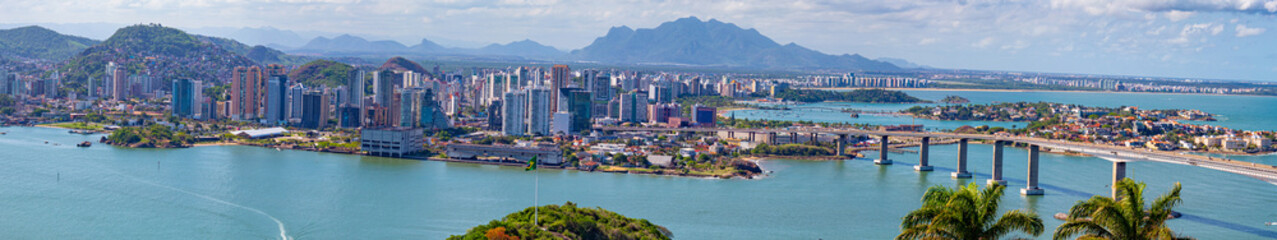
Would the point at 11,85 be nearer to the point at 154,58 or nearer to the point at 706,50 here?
A: the point at 154,58

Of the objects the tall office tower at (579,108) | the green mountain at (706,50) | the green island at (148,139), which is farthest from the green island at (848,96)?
the green mountain at (706,50)

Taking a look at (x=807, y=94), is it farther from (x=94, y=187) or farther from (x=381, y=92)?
(x=94, y=187)

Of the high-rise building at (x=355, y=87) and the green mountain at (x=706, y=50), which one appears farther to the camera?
the green mountain at (x=706, y=50)

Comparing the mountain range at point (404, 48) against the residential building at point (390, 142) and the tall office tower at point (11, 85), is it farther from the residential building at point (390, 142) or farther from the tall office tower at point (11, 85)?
the residential building at point (390, 142)

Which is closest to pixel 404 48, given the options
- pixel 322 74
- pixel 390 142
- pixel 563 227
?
pixel 322 74

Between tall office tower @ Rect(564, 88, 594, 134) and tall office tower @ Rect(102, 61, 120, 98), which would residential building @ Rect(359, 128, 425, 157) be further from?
tall office tower @ Rect(102, 61, 120, 98)
